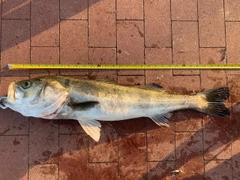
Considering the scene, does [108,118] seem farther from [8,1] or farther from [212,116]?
[8,1]

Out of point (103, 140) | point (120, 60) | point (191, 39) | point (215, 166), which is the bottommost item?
point (215, 166)

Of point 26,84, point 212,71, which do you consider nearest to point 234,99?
point 212,71

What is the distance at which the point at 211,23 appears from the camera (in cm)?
478

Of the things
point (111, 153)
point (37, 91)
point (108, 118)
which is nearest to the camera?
point (37, 91)

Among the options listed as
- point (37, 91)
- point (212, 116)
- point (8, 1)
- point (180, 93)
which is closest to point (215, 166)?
point (212, 116)

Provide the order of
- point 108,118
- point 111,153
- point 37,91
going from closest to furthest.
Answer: point 37,91 < point 108,118 < point 111,153

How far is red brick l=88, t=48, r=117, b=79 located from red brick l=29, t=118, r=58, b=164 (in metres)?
1.17

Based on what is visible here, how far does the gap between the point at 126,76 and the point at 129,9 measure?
1156 millimetres

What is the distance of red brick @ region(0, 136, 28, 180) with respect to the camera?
14.4 ft

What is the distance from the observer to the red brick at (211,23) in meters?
4.76

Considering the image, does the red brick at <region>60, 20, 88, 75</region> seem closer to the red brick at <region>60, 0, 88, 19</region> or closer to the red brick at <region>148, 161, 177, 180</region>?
the red brick at <region>60, 0, 88, 19</region>

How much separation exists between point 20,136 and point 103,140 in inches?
52.6

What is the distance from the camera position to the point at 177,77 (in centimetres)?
464

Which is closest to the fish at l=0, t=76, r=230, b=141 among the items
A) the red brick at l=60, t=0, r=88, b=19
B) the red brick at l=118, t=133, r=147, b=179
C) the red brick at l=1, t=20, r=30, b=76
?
the red brick at l=118, t=133, r=147, b=179
